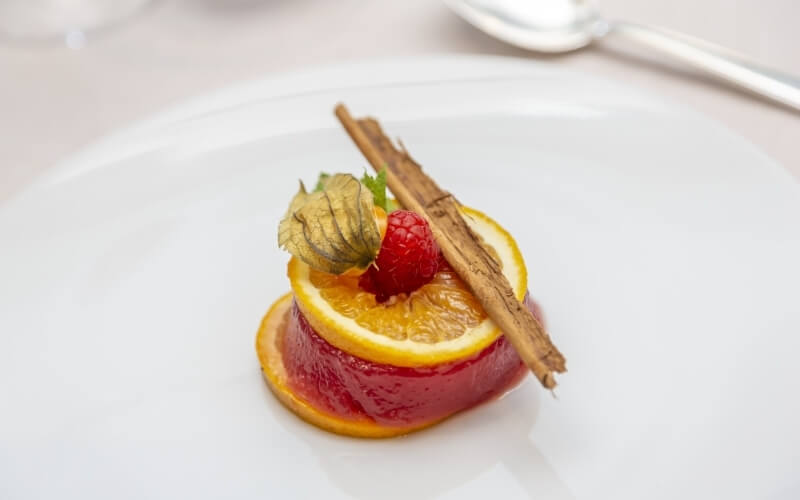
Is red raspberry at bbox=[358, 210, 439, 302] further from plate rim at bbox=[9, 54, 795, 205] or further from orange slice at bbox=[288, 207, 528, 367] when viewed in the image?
plate rim at bbox=[9, 54, 795, 205]

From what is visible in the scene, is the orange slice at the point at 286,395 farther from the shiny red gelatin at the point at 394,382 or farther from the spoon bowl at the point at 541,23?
the spoon bowl at the point at 541,23

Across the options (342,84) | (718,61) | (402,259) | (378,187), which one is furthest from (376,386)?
(718,61)

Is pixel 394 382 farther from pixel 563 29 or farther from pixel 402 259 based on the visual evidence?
pixel 563 29

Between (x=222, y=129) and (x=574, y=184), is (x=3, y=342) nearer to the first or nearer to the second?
(x=222, y=129)

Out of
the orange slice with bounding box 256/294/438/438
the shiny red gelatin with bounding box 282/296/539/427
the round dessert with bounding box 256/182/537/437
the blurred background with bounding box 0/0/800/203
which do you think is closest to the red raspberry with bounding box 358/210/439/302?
the round dessert with bounding box 256/182/537/437

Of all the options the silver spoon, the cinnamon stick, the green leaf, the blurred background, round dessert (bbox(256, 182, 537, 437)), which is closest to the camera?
the cinnamon stick

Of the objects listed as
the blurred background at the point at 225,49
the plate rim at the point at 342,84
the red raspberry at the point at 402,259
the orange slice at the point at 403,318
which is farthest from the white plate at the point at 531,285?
the blurred background at the point at 225,49
